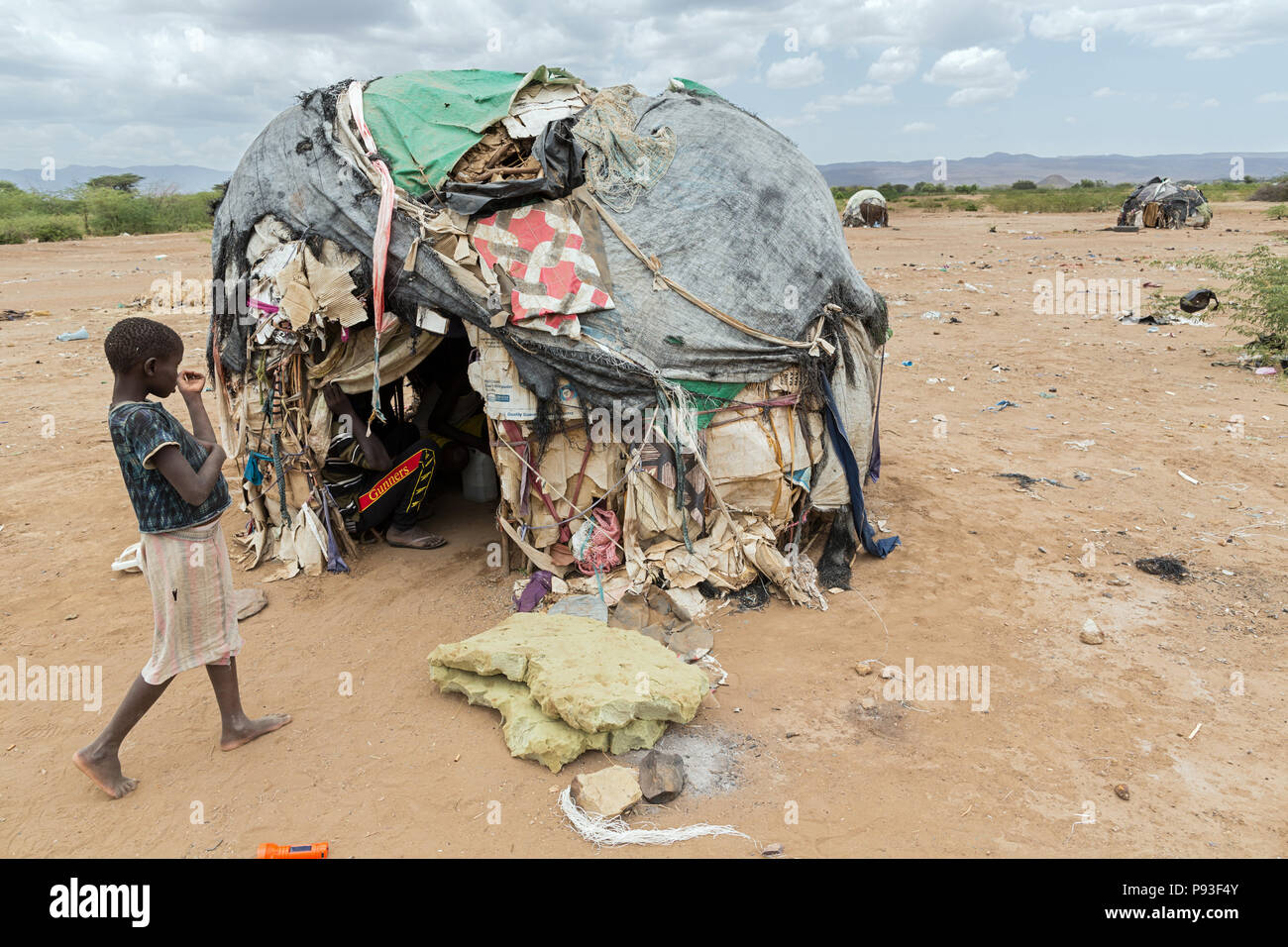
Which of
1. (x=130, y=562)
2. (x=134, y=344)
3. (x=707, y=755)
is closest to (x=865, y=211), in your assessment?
(x=130, y=562)

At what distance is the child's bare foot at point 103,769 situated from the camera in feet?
10.6

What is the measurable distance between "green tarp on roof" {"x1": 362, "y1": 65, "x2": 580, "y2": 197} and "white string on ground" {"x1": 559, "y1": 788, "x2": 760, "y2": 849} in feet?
10.8

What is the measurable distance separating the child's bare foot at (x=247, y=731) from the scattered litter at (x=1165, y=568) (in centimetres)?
479

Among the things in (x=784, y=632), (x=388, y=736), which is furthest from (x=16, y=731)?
(x=784, y=632)

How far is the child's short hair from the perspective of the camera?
288 cm

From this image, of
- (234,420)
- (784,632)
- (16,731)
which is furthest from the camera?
(234,420)

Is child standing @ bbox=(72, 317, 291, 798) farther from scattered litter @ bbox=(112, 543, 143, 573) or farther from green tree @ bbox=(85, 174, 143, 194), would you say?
green tree @ bbox=(85, 174, 143, 194)

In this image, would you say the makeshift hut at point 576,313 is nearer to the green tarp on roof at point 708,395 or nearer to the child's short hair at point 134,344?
the green tarp on roof at point 708,395

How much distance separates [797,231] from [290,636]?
3.55 m

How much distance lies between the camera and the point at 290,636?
14.7ft

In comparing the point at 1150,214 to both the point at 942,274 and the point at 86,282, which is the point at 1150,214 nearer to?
the point at 942,274

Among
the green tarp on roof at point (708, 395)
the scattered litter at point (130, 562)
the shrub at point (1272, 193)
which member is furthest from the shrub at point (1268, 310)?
the shrub at point (1272, 193)

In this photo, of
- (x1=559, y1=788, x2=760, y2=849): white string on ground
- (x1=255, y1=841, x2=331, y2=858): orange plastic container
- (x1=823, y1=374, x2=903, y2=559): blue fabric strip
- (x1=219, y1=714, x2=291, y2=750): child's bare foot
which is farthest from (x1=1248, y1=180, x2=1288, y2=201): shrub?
(x1=255, y1=841, x2=331, y2=858): orange plastic container
